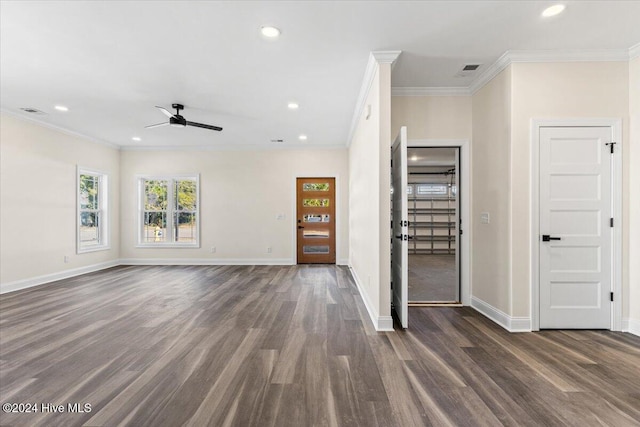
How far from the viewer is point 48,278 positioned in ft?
16.5

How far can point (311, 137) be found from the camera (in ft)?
19.8

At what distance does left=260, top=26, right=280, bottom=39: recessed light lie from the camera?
2.48 meters

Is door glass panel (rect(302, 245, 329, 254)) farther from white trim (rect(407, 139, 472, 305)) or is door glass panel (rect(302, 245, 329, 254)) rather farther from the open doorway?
white trim (rect(407, 139, 472, 305))

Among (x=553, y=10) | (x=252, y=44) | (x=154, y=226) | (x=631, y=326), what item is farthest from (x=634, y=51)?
(x=154, y=226)

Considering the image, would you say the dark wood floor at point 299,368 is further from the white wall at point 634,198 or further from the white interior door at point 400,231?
the white wall at point 634,198

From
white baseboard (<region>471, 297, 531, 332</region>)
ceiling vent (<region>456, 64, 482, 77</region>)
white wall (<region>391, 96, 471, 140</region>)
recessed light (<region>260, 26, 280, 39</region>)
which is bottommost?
white baseboard (<region>471, 297, 531, 332</region>)

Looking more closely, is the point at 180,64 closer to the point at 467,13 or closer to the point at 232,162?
the point at 467,13

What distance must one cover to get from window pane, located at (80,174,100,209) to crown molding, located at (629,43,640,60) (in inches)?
338

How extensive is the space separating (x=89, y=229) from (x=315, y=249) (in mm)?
4881

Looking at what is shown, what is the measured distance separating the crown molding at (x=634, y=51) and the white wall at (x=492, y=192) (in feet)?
3.68

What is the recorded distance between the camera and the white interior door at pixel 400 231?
2973mm

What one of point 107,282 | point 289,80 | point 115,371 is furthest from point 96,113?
point 115,371

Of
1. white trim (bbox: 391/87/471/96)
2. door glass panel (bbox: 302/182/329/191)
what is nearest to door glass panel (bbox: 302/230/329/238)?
door glass panel (bbox: 302/182/329/191)

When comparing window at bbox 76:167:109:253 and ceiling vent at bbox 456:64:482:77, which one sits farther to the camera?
window at bbox 76:167:109:253
